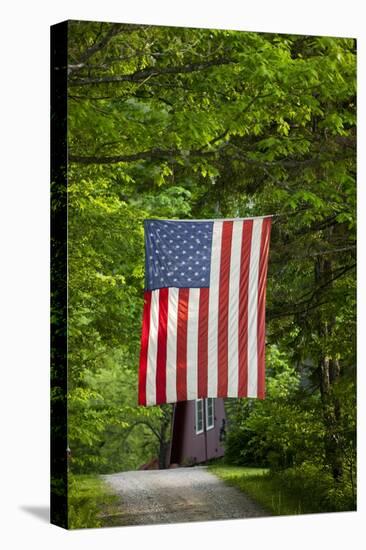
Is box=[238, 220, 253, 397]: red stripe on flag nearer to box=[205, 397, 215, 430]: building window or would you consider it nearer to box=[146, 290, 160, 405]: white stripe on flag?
box=[205, 397, 215, 430]: building window

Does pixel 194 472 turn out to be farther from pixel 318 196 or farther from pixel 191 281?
pixel 318 196

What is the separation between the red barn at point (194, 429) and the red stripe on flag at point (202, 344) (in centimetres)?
16

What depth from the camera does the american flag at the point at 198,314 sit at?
588 inches

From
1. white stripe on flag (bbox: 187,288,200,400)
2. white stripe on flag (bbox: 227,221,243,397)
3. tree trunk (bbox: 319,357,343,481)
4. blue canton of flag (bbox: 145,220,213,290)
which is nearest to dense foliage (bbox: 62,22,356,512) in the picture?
tree trunk (bbox: 319,357,343,481)

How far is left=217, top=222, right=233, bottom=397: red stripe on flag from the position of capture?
1516 centimetres

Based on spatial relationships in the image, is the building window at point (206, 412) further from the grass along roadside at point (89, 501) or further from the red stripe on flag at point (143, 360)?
the grass along roadside at point (89, 501)

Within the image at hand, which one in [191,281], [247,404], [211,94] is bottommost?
[247,404]

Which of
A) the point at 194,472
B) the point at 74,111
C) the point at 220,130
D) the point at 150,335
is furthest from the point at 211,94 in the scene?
the point at 194,472

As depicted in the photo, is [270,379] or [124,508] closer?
[124,508]

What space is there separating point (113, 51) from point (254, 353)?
3563 mm

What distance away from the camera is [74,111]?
1438cm

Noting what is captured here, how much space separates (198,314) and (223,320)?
0.30 meters

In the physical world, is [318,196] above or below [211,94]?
below

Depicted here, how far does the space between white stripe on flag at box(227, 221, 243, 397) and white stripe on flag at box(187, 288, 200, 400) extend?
0.39 meters
